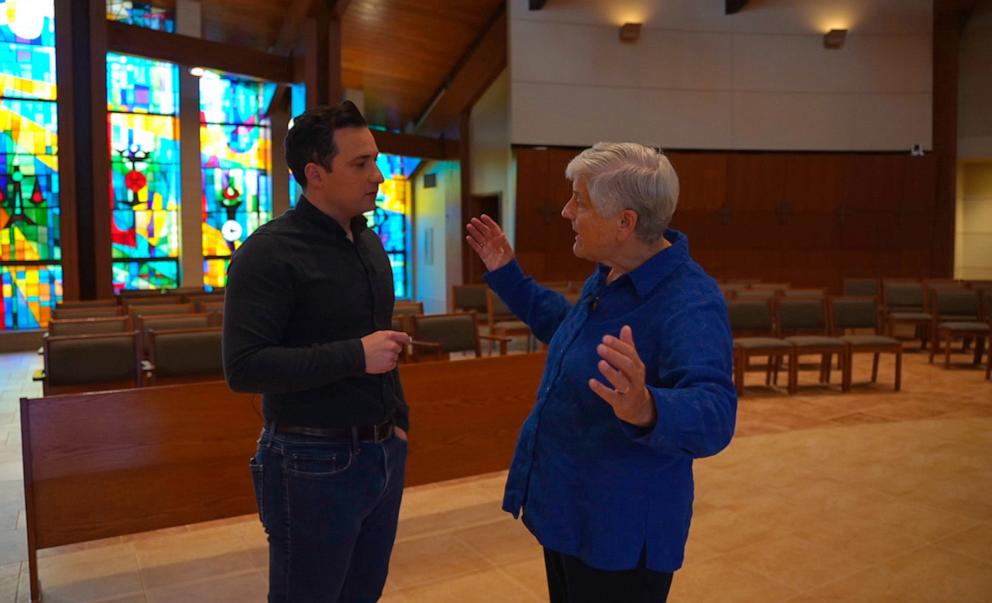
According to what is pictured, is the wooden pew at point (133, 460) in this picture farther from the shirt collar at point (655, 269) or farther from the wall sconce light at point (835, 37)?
the wall sconce light at point (835, 37)

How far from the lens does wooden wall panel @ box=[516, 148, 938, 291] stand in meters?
12.6

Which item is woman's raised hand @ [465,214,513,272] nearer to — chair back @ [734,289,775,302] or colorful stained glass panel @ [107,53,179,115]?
chair back @ [734,289,775,302]

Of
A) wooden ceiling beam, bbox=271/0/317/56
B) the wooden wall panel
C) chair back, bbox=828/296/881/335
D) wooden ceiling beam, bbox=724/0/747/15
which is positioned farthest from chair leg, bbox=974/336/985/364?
wooden ceiling beam, bbox=271/0/317/56

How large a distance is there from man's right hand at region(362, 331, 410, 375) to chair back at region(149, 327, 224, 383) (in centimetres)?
331

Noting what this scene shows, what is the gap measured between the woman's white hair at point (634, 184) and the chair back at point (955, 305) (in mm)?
8748

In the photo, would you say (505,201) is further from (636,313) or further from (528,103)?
(636,313)

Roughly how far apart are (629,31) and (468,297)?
5355 mm

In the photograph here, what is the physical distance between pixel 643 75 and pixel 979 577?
33.3 ft

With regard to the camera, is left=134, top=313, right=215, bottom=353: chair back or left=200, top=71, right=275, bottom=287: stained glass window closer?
left=134, top=313, right=215, bottom=353: chair back

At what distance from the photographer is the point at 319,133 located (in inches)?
67.0

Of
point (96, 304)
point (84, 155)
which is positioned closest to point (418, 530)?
point (96, 304)

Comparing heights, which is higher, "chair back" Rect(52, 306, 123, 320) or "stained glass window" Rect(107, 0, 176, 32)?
"stained glass window" Rect(107, 0, 176, 32)

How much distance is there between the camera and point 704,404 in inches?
46.6

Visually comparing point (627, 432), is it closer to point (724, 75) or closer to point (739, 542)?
point (739, 542)
